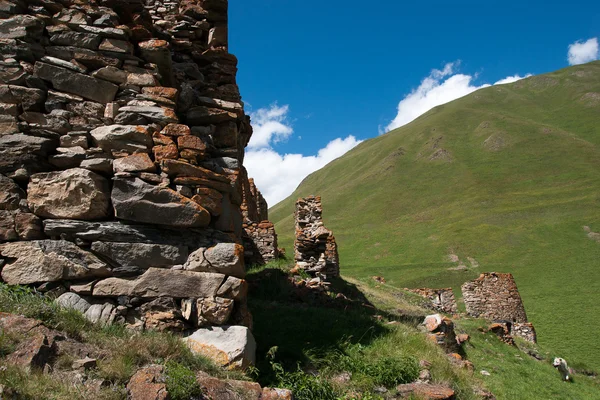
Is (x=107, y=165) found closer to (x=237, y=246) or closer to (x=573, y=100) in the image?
(x=237, y=246)

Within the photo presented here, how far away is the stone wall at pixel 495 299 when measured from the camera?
22.2 metres

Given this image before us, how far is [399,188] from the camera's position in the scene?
102 m

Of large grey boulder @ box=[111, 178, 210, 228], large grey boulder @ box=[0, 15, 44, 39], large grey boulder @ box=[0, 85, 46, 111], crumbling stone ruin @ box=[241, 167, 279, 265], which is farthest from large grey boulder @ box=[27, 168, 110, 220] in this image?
crumbling stone ruin @ box=[241, 167, 279, 265]

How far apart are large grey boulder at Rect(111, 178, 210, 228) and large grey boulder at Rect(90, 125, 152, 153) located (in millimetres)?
525

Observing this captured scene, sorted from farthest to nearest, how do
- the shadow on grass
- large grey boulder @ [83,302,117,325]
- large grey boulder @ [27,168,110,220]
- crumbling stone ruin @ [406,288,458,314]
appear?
crumbling stone ruin @ [406,288,458,314] < the shadow on grass < large grey boulder @ [27,168,110,220] < large grey boulder @ [83,302,117,325]

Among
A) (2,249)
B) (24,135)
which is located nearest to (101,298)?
(2,249)

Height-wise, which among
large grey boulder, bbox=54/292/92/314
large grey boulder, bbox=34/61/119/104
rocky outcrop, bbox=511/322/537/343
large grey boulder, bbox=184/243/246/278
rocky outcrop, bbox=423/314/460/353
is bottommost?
rocky outcrop, bbox=511/322/537/343

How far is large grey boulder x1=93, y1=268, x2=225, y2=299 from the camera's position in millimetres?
5039

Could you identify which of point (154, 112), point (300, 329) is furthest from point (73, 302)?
point (300, 329)

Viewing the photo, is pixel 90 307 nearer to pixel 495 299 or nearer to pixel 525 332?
pixel 525 332

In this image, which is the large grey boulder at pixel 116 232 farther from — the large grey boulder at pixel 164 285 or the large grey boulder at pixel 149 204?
the large grey boulder at pixel 164 285

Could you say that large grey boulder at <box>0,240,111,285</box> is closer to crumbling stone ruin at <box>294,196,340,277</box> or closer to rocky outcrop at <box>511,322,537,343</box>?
crumbling stone ruin at <box>294,196,340,277</box>

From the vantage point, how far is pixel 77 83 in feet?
19.2

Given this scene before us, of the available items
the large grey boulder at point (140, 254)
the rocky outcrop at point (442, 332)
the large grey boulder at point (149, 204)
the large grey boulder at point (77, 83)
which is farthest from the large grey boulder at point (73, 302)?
the rocky outcrop at point (442, 332)
